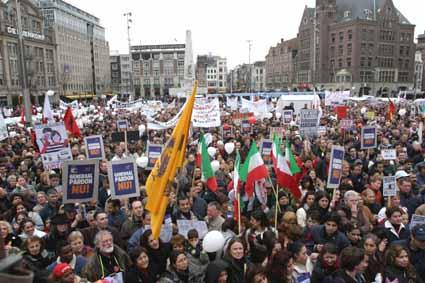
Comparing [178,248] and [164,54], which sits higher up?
[164,54]

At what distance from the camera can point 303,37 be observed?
8138cm

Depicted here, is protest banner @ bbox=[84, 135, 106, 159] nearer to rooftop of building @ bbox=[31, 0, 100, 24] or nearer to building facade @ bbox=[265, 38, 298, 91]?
rooftop of building @ bbox=[31, 0, 100, 24]

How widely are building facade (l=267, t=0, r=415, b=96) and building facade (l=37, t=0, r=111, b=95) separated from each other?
161 ft

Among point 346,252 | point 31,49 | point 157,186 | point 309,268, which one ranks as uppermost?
point 31,49

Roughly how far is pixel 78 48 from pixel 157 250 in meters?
88.5

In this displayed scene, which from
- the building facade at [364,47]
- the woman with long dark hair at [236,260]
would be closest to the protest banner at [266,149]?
the woman with long dark hair at [236,260]

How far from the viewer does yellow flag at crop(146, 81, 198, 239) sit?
14.6 feet

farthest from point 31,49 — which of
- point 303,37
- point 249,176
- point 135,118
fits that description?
point 249,176

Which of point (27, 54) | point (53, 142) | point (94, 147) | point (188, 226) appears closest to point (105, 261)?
point (188, 226)

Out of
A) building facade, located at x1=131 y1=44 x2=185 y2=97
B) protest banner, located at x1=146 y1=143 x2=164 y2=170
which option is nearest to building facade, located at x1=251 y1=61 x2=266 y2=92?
building facade, located at x1=131 y1=44 x2=185 y2=97

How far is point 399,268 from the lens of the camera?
426 centimetres

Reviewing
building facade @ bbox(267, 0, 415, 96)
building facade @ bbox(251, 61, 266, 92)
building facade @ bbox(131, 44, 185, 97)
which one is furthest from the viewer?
building facade @ bbox(251, 61, 266, 92)

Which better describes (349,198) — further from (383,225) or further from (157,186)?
(157,186)

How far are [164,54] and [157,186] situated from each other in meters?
117
